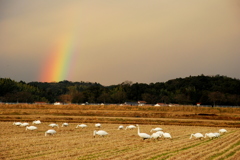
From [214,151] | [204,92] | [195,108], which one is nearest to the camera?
[214,151]

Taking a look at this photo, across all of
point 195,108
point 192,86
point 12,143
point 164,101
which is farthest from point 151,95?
point 12,143

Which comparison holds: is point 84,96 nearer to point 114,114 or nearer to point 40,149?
→ point 114,114

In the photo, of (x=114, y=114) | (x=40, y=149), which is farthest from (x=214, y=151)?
(x=114, y=114)

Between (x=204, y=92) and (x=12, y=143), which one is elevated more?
(x=204, y=92)

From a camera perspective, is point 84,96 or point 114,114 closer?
point 114,114

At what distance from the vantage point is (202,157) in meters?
17.8

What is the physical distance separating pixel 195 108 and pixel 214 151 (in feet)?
221

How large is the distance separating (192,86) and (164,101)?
18.2 metres

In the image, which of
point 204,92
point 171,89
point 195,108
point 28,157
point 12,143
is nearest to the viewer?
point 28,157

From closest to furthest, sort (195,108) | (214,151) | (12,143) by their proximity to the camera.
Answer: (214,151), (12,143), (195,108)

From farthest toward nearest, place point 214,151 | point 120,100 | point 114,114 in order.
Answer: point 120,100
point 114,114
point 214,151

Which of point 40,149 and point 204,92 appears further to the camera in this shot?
point 204,92

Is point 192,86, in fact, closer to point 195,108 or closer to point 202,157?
point 195,108

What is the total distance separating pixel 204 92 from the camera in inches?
5438
